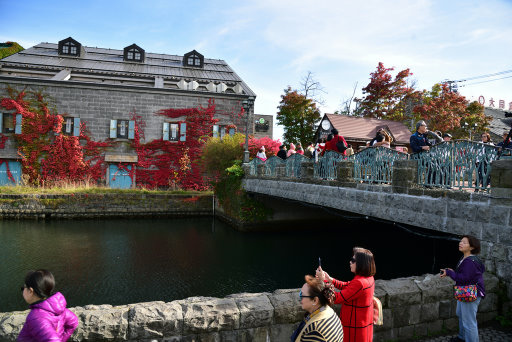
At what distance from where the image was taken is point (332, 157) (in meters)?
9.06

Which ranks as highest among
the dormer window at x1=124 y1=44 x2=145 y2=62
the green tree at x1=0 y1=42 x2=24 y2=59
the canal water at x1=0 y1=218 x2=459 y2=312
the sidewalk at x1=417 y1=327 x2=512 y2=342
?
the green tree at x1=0 y1=42 x2=24 y2=59

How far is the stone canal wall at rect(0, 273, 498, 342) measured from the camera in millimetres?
3270

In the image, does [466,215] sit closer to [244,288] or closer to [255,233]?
[244,288]

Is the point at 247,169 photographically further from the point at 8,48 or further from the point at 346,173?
the point at 8,48

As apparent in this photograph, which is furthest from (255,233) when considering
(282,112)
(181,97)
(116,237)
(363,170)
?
(282,112)

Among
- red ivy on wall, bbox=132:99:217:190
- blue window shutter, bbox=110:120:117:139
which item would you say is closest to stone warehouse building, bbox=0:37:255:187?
blue window shutter, bbox=110:120:117:139

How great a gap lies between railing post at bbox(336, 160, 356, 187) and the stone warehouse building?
1372 centimetres

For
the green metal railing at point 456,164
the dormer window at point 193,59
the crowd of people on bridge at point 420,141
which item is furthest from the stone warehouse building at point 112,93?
the green metal railing at point 456,164

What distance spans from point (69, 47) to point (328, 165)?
27279 millimetres

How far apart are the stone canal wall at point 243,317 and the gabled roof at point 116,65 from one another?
23.7 m

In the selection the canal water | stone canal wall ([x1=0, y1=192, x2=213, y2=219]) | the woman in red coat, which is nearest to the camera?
the woman in red coat

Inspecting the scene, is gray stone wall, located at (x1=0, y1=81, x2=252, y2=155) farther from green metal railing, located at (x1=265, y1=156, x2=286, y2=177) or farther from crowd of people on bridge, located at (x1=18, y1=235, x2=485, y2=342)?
crowd of people on bridge, located at (x1=18, y1=235, x2=485, y2=342)

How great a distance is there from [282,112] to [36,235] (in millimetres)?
21733

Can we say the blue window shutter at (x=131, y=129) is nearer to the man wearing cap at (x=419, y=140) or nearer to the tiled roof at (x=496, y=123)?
the man wearing cap at (x=419, y=140)
